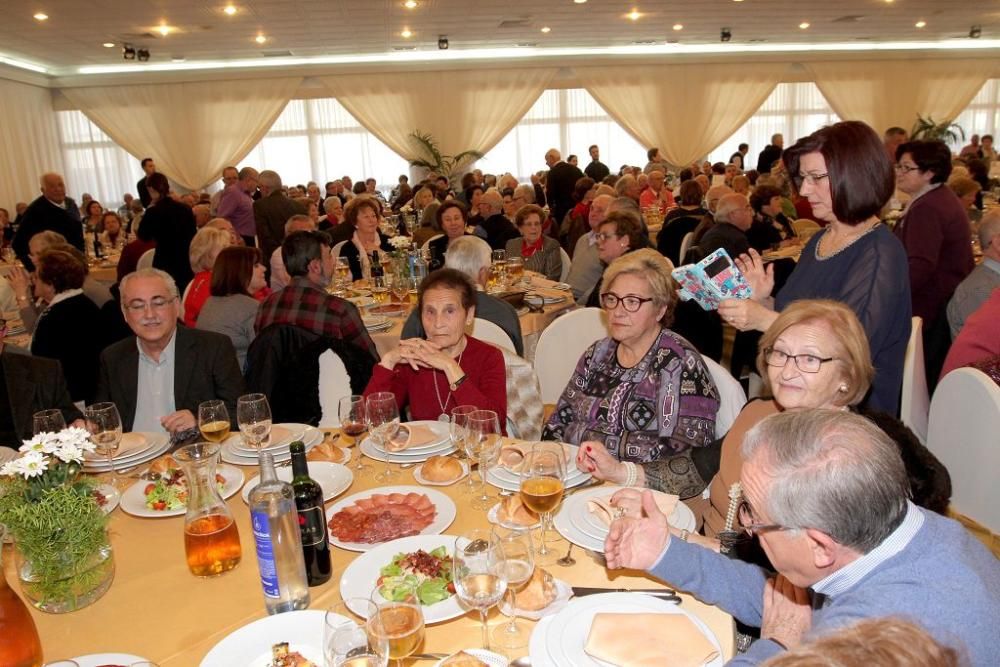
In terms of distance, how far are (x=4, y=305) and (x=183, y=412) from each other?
3.33 metres

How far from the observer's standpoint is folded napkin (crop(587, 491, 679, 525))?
179 cm

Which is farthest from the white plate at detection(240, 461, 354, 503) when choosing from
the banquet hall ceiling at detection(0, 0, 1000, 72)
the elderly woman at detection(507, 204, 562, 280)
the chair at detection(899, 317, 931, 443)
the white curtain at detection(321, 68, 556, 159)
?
the white curtain at detection(321, 68, 556, 159)

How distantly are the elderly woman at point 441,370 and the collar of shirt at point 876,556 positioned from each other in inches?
63.6

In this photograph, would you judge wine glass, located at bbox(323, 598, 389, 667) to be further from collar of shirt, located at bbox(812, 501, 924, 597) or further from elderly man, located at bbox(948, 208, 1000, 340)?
elderly man, located at bbox(948, 208, 1000, 340)

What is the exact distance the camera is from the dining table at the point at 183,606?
1439 millimetres

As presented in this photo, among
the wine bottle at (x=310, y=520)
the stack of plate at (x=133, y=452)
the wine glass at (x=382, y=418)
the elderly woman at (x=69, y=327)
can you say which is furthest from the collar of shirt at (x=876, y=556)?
the elderly woman at (x=69, y=327)

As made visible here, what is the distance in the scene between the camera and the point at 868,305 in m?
2.49

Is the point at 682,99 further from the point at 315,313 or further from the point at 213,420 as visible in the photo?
the point at 213,420

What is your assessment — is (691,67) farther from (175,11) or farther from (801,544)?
(801,544)

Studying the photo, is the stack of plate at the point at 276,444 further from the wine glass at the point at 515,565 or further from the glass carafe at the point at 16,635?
the wine glass at the point at 515,565

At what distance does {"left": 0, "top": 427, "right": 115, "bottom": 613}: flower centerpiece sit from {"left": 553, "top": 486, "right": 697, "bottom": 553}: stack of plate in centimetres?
107

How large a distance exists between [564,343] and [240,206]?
26.1ft

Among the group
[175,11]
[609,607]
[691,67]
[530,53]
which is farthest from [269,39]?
[609,607]

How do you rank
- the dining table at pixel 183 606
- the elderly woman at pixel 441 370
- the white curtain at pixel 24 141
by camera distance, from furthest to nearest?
the white curtain at pixel 24 141 → the elderly woman at pixel 441 370 → the dining table at pixel 183 606
